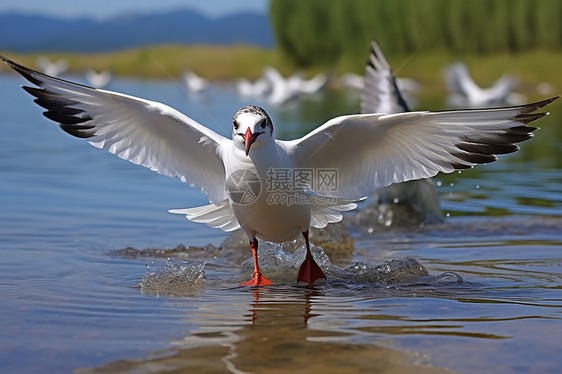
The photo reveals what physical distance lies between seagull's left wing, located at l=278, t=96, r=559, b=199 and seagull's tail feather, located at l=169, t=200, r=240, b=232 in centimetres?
73

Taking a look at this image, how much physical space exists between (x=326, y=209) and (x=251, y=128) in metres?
1.36

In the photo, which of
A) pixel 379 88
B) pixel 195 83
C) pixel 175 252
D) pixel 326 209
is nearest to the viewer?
pixel 326 209

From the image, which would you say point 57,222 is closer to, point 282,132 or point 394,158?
point 394,158

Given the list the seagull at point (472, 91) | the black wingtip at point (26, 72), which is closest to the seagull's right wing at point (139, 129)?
the black wingtip at point (26, 72)

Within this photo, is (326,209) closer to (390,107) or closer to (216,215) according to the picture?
(216,215)

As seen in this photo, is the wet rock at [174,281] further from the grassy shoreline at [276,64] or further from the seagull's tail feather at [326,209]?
the grassy shoreline at [276,64]

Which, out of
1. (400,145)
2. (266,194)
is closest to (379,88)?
(400,145)

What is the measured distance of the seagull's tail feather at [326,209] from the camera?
6.05 m

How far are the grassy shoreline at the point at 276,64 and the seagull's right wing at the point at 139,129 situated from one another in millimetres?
7756

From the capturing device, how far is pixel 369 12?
145ft

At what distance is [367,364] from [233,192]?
1953 mm

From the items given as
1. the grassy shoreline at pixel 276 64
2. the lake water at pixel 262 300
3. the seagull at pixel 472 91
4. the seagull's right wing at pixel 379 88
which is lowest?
the lake water at pixel 262 300

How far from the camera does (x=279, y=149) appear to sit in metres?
5.29
